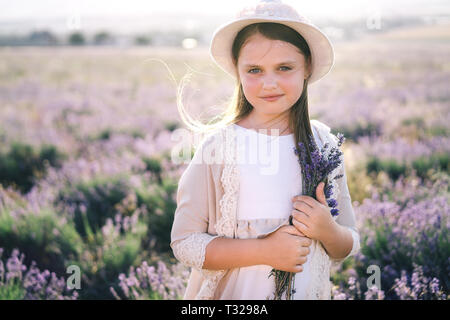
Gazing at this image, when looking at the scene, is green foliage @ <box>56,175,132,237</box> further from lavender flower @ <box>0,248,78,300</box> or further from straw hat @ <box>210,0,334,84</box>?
straw hat @ <box>210,0,334,84</box>

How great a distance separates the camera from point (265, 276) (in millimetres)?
1753

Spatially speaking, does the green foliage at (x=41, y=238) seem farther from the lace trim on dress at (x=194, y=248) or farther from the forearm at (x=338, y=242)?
the forearm at (x=338, y=242)

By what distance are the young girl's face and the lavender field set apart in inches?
12.6

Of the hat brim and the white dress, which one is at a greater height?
the hat brim

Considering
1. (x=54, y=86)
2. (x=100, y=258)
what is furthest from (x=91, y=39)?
(x=100, y=258)

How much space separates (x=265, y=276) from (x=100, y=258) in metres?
1.82

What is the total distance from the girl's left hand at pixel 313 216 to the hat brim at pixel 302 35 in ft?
1.98

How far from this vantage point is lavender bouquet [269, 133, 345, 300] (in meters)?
1.67

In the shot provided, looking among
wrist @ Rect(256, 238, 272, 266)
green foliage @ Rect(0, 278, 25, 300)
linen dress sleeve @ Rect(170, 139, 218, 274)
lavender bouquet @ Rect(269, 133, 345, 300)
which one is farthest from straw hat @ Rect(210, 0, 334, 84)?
green foliage @ Rect(0, 278, 25, 300)

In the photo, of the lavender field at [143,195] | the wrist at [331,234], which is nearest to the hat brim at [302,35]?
the lavender field at [143,195]

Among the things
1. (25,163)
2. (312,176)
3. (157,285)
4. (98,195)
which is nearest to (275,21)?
(312,176)

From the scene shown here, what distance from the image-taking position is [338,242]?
69.8 inches

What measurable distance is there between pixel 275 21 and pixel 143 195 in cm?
273

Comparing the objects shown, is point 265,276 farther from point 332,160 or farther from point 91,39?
point 91,39
